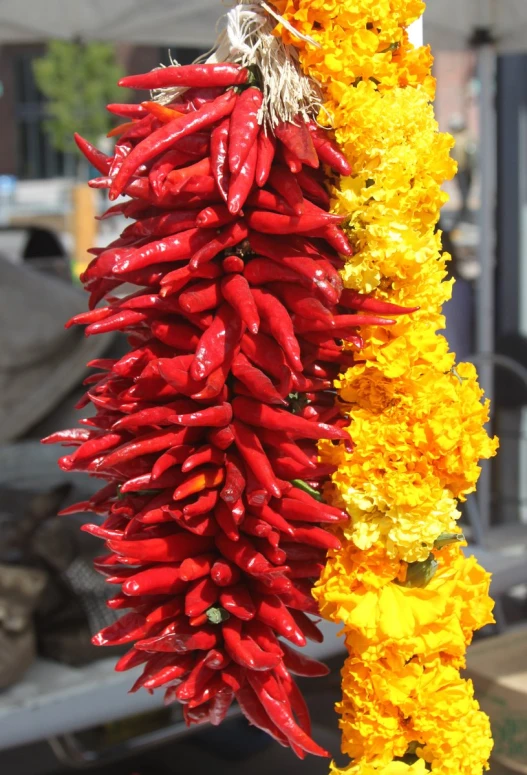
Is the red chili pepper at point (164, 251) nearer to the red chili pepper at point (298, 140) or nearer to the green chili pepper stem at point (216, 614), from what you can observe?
the red chili pepper at point (298, 140)

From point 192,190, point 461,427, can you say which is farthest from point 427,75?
point 461,427

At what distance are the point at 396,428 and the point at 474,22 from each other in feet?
11.0

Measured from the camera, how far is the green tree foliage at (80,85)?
21233 mm

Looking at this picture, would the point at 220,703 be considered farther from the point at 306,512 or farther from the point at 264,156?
the point at 264,156

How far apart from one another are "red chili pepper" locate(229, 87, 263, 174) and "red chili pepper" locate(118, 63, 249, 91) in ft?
0.11

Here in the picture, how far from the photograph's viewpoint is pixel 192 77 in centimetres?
122

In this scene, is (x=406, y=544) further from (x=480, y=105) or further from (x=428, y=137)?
(x=480, y=105)

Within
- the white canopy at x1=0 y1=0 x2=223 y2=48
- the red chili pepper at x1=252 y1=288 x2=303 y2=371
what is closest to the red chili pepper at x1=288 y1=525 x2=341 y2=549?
the red chili pepper at x1=252 y1=288 x2=303 y2=371

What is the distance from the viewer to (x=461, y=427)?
1.26m

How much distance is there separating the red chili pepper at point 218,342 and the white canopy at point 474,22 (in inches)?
119

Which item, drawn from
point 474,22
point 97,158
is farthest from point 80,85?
point 97,158

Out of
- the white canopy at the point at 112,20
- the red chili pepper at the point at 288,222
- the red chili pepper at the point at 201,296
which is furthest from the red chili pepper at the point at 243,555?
the white canopy at the point at 112,20

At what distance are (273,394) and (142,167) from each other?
370mm

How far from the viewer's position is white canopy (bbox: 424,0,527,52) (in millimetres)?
3891
